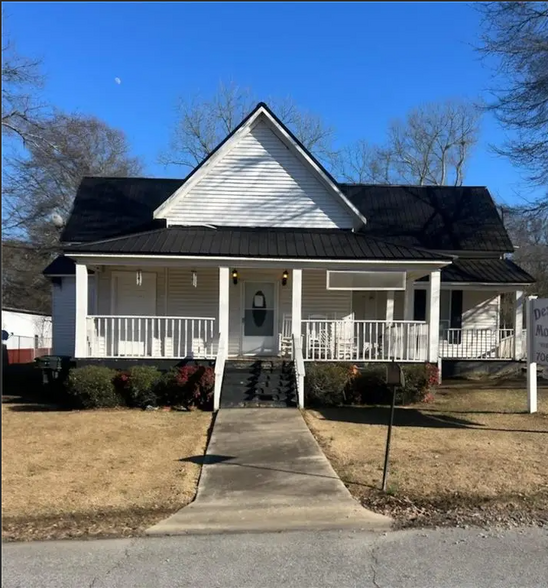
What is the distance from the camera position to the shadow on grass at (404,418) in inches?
361

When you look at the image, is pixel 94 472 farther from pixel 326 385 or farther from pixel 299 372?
pixel 326 385

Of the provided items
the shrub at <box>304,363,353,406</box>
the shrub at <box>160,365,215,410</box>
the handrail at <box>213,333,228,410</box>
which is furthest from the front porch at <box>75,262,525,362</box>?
A: the shrub at <box>304,363,353,406</box>

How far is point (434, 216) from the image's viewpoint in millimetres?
18469

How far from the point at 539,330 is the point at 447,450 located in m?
3.53

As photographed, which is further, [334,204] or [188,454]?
[334,204]

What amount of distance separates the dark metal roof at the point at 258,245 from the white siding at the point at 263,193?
0.37 metres

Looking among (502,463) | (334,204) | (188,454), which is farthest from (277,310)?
(502,463)

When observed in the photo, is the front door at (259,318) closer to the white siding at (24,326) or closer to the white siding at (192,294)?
the white siding at (192,294)

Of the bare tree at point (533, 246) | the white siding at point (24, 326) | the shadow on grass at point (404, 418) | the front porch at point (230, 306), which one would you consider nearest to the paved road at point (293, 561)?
the shadow on grass at point (404, 418)

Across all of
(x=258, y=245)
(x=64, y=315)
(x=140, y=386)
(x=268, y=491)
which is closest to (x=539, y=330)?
(x=268, y=491)

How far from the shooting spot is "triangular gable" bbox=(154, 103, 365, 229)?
574 inches

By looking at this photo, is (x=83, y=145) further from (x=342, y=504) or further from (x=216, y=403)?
(x=342, y=504)

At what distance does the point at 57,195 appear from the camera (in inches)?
1208

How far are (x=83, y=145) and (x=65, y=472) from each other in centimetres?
2525
